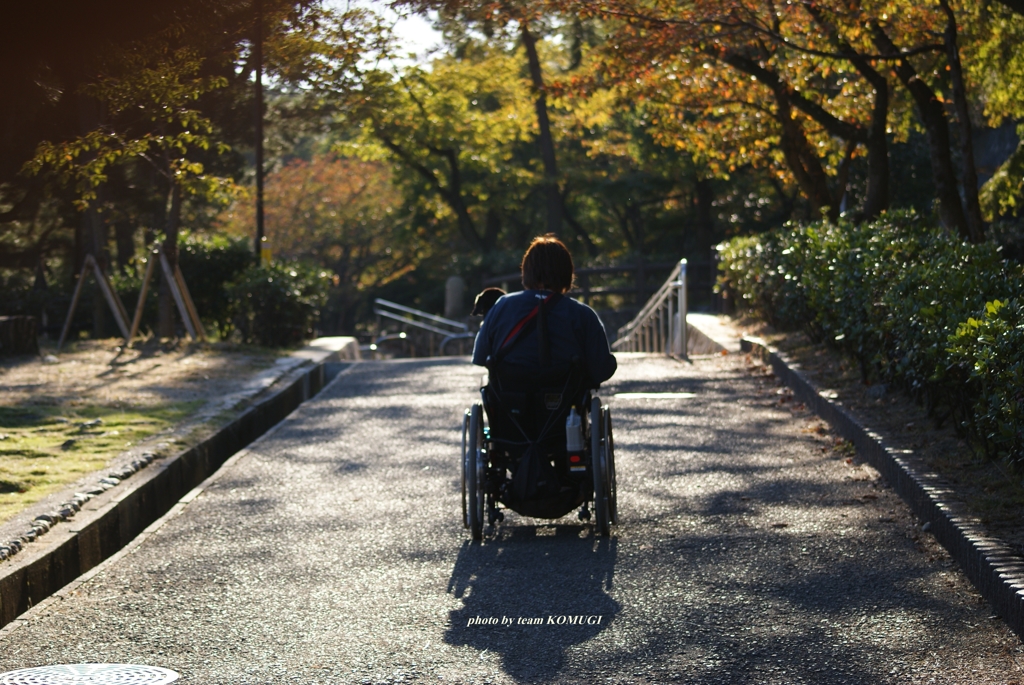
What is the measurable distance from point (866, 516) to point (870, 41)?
8.78 meters

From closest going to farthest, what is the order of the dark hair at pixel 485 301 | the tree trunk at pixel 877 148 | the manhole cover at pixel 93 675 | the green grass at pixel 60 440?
the manhole cover at pixel 93 675 → the dark hair at pixel 485 301 → the green grass at pixel 60 440 → the tree trunk at pixel 877 148

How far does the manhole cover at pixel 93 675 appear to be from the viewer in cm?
424

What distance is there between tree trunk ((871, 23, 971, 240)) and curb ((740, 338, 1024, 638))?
4.71 meters

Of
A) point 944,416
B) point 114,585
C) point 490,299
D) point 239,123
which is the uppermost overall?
point 239,123

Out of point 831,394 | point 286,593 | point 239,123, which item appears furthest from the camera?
point 239,123

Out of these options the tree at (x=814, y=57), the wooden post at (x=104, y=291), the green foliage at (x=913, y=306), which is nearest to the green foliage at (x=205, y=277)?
the wooden post at (x=104, y=291)

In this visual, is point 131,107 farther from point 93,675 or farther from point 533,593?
point 93,675

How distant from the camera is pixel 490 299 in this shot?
20.7 ft

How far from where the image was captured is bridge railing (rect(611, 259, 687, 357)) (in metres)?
16.8

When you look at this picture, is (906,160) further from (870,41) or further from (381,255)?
(381,255)

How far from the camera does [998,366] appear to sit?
222 inches

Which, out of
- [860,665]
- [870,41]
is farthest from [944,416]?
[870,41]

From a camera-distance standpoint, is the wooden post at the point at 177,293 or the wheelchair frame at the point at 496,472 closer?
the wheelchair frame at the point at 496,472

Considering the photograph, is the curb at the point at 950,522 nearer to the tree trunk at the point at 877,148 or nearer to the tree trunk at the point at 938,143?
the tree trunk at the point at 938,143
